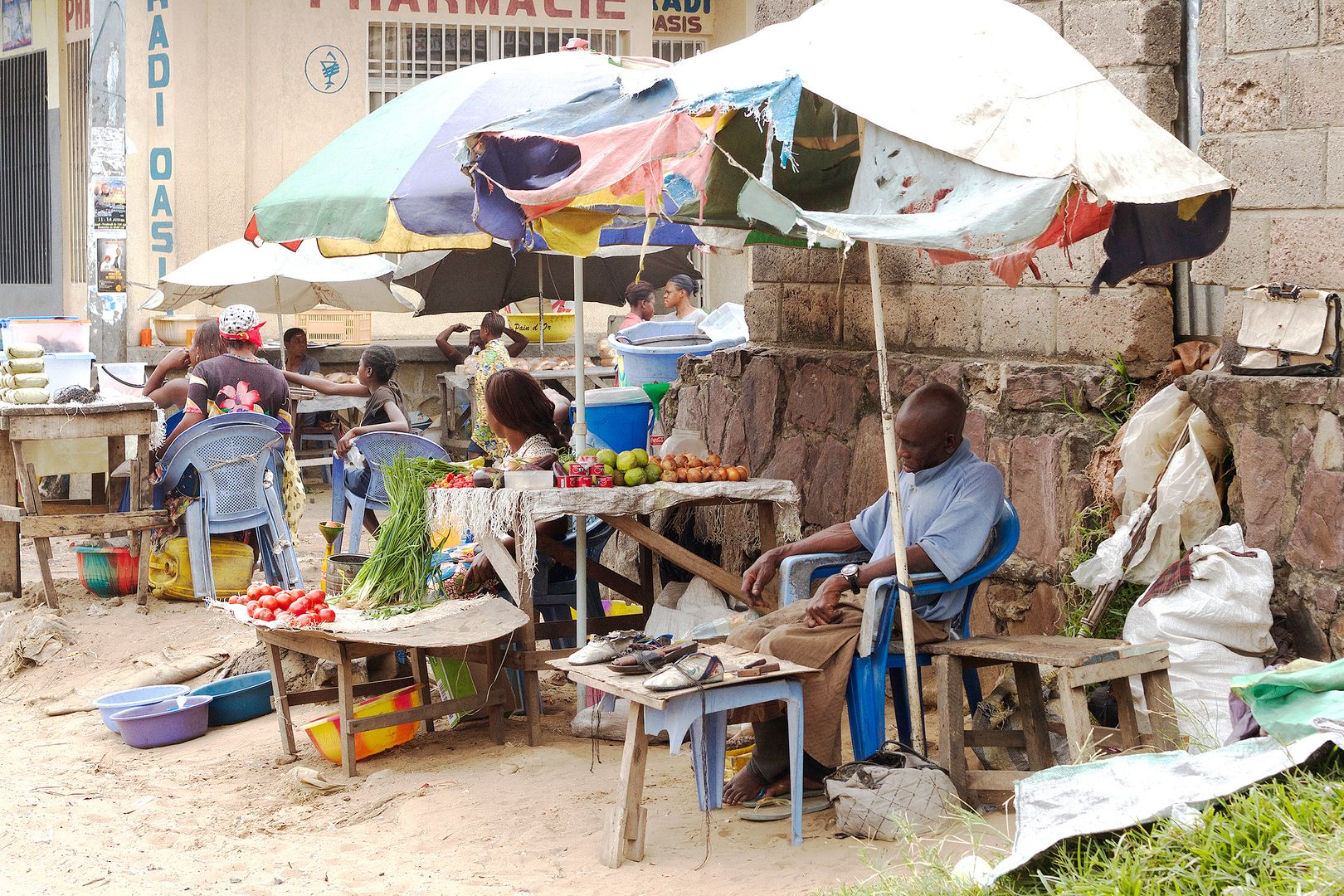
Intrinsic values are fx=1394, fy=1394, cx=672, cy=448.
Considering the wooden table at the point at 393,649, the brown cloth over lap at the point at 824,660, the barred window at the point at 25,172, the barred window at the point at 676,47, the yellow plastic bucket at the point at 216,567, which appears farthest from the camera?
the barred window at the point at 25,172

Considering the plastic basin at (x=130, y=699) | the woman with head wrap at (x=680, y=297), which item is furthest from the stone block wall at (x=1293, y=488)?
the woman with head wrap at (x=680, y=297)

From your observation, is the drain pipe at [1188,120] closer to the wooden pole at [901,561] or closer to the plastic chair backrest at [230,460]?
the wooden pole at [901,561]

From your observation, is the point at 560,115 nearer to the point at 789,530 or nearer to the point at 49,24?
the point at 789,530

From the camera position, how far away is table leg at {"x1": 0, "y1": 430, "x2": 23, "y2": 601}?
838 centimetres

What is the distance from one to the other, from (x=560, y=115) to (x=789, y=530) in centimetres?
204

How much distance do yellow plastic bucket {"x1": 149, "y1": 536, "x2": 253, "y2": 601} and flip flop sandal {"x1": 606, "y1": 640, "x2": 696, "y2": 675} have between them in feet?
14.9

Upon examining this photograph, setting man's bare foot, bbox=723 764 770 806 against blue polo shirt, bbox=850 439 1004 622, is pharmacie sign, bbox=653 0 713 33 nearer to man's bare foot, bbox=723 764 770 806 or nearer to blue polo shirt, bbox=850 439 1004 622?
blue polo shirt, bbox=850 439 1004 622

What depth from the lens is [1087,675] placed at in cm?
423

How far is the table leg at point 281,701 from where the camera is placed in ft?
19.1

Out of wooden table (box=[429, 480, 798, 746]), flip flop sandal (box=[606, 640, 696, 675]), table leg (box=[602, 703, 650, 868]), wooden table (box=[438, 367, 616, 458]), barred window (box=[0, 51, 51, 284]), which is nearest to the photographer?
table leg (box=[602, 703, 650, 868])

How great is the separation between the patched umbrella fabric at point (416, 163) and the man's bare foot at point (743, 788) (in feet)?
7.98

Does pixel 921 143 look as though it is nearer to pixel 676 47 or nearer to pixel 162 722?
pixel 162 722

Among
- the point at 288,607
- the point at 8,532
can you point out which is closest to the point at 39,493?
the point at 8,532

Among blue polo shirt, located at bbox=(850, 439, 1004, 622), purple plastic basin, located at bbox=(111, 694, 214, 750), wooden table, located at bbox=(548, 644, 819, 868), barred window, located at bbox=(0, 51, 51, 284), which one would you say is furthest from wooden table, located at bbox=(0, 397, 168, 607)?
barred window, located at bbox=(0, 51, 51, 284)
